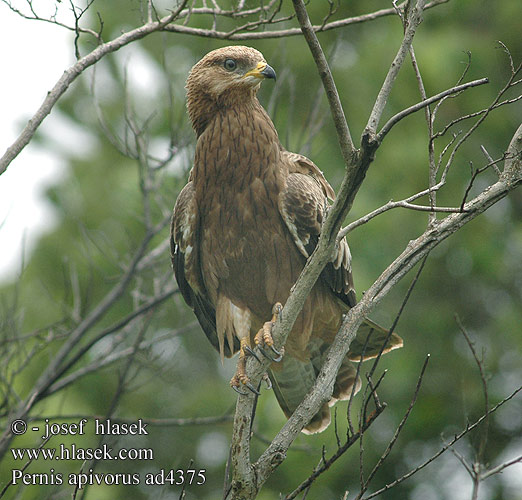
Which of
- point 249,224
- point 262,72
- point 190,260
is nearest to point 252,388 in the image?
point 249,224

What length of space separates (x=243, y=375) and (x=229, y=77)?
5.45 ft

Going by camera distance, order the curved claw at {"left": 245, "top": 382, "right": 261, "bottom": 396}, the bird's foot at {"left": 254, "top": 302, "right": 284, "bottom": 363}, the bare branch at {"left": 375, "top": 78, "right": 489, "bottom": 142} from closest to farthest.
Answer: the bare branch at {"left": 375, "top": 78, "right": 489, "bottom": 142}, the curved claw at {"left": 245, "top": 382, "right": 261, "bottom": 396}, the bird's foot at {"left": 254, "top": 302, "right": 284, "bottom": 363}

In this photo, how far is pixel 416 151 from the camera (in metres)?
7.64

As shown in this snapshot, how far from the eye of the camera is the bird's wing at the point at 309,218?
3.90 meters

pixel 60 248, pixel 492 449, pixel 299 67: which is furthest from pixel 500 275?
pixel 60 248

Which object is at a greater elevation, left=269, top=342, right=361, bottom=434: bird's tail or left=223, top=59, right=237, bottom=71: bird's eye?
left=223, top=59, right=237, bottom=71: bird's eye

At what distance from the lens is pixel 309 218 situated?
12.8ft

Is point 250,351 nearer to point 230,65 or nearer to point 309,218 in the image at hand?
point 309,218

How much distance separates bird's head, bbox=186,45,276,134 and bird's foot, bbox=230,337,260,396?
4.46ft

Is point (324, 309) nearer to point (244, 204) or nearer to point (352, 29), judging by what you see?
point (244, 204)

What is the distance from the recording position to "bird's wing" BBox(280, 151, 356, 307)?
3.90 metres

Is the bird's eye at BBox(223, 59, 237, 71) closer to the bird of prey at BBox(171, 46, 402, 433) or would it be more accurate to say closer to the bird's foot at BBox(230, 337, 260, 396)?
the bird of prey at BBox(171, 46, 402, 433)

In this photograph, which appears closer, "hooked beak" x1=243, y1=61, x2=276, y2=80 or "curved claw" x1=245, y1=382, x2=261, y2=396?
"curved claw" x1=245, y1=382, x2=261, y2=396

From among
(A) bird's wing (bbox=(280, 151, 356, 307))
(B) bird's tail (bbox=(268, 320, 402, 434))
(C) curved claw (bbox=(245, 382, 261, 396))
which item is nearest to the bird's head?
(A) bird's wing (bbox=(280, 151, 356, 307))
